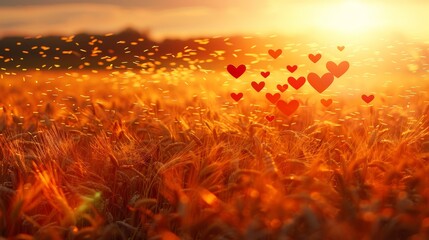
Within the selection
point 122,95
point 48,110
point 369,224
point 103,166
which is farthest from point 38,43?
point 369,224

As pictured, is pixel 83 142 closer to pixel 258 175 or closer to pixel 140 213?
pixel 140 213

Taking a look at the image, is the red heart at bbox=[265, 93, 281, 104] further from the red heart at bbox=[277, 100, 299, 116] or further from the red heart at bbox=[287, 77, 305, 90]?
the red heart at bbox=[287, 77, 305, 90]

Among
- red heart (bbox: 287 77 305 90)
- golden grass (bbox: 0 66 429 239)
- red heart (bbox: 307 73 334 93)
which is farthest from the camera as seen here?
red heart (bbox: 287 77 305 90)

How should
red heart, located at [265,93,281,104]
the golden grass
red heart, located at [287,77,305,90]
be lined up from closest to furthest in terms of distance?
the golden grass
red heart, located at [265,93,281,104]
red heart, located at [287,77,305,90]

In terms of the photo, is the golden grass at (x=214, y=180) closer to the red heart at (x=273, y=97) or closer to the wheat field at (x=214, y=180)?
the wheat field at (x=214, y=180)

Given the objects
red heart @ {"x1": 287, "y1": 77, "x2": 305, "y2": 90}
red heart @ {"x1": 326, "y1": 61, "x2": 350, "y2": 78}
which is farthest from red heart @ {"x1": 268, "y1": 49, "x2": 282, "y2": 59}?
red heart @ {"x1": 326, "y1": 61, "x2": 350, "y2": 78}

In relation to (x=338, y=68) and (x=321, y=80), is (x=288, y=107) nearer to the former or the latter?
(x=321, y=80)

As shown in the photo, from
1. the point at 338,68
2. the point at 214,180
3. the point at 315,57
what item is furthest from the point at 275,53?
the point at 214,180
